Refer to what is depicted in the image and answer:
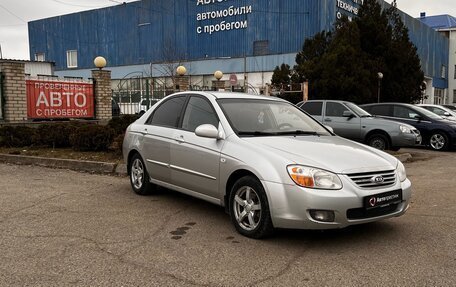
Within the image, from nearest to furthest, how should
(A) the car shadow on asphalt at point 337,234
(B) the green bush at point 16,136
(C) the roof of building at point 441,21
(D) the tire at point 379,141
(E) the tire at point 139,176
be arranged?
(A) the car shadow on asphalt at point 337,234
(E) the tire at point 139,176
(B) the green bush at point 16,136
(D) the tire at point 379,141
(C) the roof of building at point 441,21

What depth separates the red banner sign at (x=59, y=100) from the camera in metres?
13.8

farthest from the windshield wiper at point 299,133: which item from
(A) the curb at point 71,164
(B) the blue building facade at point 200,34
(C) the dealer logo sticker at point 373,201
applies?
(B) the blue building facade at point 200,34

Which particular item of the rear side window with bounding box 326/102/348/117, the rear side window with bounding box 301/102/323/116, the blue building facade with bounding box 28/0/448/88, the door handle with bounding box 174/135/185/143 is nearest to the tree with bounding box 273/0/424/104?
the rear side window with bounding box 301/102/323/116

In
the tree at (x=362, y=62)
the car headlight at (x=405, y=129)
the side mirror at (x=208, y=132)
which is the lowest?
the car headlight at (x=405, y=129)

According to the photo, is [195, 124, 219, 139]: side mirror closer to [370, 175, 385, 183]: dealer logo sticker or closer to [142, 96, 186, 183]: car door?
[142, 96, 186, 183]: car door

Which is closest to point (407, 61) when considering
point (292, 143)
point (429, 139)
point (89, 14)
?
point (429, 139)

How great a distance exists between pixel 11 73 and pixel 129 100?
27.2 ft

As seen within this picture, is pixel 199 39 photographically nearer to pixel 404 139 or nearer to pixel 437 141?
pixel 437 141

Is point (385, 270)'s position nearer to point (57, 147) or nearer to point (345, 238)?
point (345, 238)

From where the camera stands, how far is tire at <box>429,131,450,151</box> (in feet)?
45.5

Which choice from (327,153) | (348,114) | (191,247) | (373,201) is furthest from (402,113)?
(191,247)

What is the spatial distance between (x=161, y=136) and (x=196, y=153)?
3.20 ft

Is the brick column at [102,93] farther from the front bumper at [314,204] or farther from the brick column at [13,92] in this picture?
the front bumper at [314,204]

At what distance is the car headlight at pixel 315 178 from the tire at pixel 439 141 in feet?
36.8
